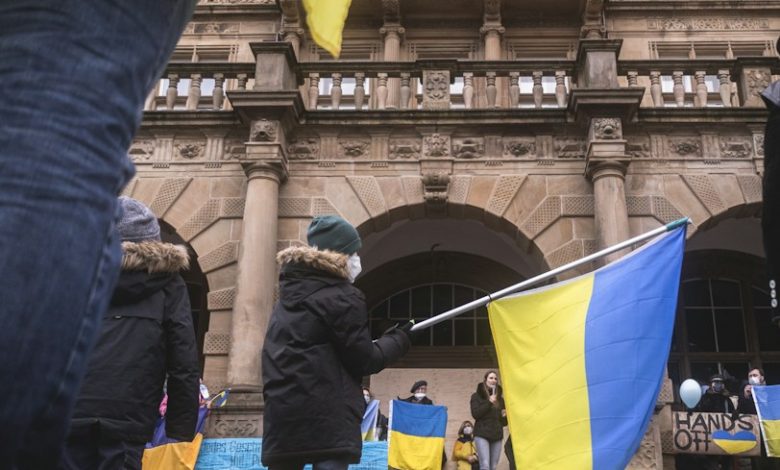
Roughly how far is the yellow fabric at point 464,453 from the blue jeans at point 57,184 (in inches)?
426

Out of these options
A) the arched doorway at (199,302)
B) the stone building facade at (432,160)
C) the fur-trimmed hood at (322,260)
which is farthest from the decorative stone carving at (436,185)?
the fur-trimmed hood at (322,260)

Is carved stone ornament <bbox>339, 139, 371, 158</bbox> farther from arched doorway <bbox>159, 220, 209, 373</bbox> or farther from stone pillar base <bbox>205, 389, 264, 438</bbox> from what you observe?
arched doorway <bbox>159, 220, 209, 373</bbox>

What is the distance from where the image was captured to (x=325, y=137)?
41.9 feet

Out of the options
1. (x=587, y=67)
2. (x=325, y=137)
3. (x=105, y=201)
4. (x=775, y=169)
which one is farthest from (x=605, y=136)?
(x=105, y=201)

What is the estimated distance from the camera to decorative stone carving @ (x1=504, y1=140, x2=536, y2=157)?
41.1ft

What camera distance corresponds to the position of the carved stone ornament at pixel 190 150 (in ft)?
42.1

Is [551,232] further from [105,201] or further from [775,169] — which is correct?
[105,201]

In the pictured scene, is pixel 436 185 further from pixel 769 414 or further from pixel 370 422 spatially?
pixel 769 414

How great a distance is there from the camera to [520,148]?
1254 cm

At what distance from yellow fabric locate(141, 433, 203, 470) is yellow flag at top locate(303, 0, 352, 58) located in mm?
7443

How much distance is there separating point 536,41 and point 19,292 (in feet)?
56.2

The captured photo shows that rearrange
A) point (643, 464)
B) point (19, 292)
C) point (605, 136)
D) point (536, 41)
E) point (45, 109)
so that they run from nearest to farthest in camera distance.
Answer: point (19, 292), point (45, 109), point (643, 464), point (605, 136), point (536, 41)

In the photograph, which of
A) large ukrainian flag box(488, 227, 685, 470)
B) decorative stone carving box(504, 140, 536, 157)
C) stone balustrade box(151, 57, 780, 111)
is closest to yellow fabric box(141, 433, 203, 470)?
large ukrainian flag box(488, 227, 685, 470)

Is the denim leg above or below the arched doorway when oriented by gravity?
below
